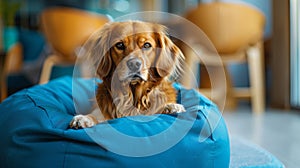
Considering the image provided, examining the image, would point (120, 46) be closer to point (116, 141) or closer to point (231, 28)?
point (116, 141)

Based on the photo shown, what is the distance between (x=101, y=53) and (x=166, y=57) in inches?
7.8

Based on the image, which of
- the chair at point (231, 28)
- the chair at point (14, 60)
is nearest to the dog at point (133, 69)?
the chair at point (231, 28)

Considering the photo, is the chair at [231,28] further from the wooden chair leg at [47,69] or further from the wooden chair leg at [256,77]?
the wooden chair leg at [47,69]

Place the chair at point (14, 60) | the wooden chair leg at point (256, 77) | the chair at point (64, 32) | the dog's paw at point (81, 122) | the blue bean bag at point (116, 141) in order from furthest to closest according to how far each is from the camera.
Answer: the chair at point (14, 60) → the chair at point (64, 32) → the wooden chair leg at point (256, 77) → the dog's paw at point (81, 122) → the blue bean bag at point (116, 141)

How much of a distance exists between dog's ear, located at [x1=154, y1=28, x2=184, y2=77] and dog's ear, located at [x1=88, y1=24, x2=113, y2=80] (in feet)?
0.48

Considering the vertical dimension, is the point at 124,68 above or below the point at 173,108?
above

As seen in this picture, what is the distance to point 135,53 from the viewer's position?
103cm

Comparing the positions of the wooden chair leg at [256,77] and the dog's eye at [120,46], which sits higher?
the dog's eye at [120,46]

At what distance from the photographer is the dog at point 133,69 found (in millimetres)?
1044

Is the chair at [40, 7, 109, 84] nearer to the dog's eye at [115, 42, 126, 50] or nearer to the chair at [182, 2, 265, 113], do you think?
the chair at [182, 2, 265, 113]

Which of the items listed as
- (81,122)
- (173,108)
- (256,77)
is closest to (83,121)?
(81,122)

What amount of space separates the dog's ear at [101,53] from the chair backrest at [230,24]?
6.12 ft

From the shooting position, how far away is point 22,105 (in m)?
1.13

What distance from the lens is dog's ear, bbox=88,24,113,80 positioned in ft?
3.58
